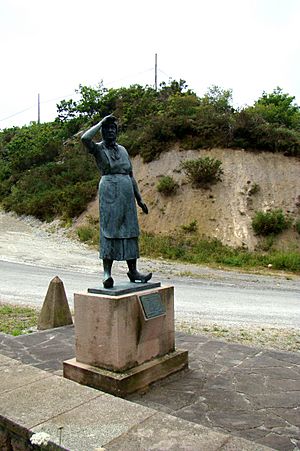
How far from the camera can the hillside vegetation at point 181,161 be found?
22062 mm

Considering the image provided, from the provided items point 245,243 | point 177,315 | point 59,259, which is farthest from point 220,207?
point 177,315

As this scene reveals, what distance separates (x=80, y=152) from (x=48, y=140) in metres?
7.36

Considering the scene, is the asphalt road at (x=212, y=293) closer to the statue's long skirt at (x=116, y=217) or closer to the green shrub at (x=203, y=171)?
the statue's long skirt at (x=116, y=217)

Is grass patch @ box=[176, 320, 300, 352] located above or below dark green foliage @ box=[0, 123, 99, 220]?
below

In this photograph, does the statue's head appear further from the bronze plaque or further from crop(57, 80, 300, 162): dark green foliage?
crop(57, 80, 300, 162): dark green foliage

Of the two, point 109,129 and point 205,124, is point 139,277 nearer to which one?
point 109,129

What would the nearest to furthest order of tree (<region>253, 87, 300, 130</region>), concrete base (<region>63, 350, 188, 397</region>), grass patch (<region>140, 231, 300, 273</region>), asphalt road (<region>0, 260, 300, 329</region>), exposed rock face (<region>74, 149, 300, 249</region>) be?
concrete base (<region>63, 350, 188, 397</region>) < asphalt road (<region>0, 260, 300, 329</region>) < grass patch (<region>140, 231, 300, 273</region>) < exposed rock face (<region>74, 149, 300, 249</region>) < tree (<region>253, 87, 300, 130</region>)

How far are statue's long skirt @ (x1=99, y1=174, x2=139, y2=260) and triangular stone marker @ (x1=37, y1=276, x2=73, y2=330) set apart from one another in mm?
2975

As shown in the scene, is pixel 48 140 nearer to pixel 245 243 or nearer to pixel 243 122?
pixel 243 122

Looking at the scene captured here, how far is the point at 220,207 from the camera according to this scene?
21703mm

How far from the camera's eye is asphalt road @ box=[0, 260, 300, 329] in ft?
29.2

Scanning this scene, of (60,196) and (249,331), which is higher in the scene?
(60,196)

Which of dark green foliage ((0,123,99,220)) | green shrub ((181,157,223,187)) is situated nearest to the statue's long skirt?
green shrub ((181,157,223,187))

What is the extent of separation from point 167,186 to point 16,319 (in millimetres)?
15338
